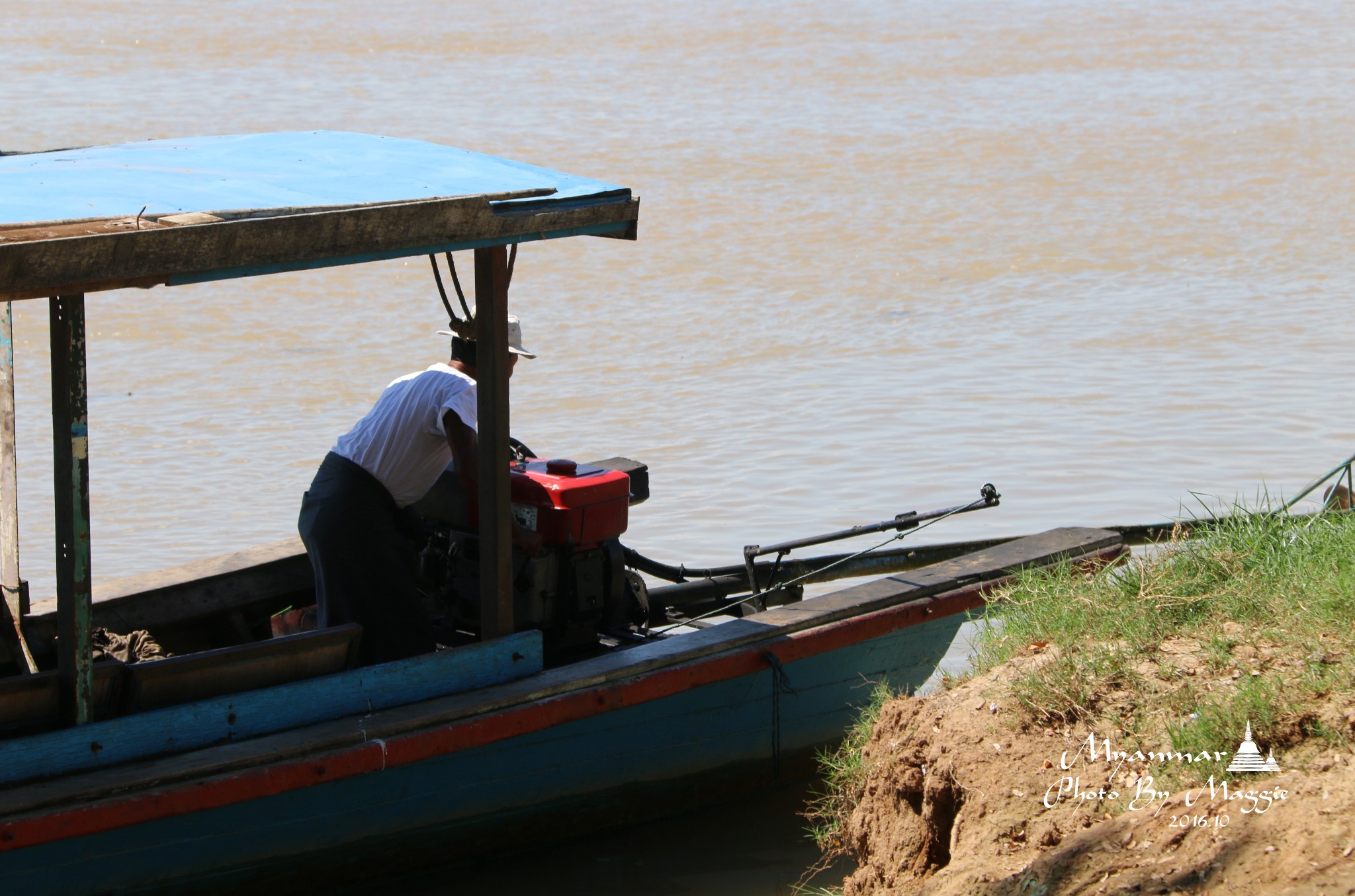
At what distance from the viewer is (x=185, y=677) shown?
4.45 m

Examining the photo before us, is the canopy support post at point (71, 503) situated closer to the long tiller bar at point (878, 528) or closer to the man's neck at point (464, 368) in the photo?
the man's neck at point (464, 368)

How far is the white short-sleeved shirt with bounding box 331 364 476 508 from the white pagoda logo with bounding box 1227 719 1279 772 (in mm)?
2563

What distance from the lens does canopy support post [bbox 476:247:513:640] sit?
15.4 feet

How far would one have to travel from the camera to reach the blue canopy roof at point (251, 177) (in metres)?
4.14

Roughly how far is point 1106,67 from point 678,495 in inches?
723

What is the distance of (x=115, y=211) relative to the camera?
157 inches

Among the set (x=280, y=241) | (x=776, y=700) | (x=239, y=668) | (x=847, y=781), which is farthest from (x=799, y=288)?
(x=280, y=241)

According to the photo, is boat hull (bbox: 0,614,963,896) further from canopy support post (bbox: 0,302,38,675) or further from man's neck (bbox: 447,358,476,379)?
man's neck (bbox: 447,358,476,379)

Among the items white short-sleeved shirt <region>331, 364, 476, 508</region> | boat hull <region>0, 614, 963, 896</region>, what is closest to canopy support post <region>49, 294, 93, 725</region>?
boat hull <region>0, 614, 963, 896</region>

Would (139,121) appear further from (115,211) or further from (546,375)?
(115,211)

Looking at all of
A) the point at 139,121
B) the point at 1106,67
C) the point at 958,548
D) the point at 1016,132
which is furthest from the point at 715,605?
the point at 1106,67

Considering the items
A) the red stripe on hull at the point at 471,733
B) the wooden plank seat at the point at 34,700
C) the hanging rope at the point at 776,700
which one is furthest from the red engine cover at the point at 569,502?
the wooden plank seat at the point at 34,700

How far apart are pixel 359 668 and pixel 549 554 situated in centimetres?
86

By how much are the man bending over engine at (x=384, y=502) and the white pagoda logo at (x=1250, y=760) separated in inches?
95.0
